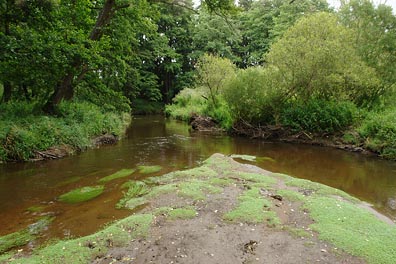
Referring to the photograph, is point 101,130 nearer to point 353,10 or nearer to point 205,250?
point 205,250

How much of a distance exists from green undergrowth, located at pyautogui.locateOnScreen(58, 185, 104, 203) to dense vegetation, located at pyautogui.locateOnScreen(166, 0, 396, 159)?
11859mm

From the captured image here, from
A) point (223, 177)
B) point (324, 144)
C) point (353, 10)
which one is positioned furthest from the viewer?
point (353, 10)

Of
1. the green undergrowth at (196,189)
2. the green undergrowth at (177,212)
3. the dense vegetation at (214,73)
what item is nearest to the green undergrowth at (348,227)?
the green undergrowth at (196,189)

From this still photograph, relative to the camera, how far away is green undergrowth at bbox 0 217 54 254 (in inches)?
231

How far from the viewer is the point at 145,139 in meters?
20.6

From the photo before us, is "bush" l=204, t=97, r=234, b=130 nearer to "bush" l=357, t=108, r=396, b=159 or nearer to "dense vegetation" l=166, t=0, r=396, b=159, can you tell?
"dense vegetation" l=166, t=0, r=396, b=159

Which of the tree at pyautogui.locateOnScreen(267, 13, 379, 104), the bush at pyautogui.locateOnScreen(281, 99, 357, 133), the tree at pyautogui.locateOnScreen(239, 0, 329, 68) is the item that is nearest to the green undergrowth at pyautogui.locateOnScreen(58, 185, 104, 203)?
the bush at pyautogui.locateOnScreen(281, 99, 357, 133)

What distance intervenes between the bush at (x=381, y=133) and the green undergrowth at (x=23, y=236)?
49.5 feet

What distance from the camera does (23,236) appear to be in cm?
628

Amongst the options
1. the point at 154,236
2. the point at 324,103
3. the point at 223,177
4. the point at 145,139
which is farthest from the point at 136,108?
the point at 154,236

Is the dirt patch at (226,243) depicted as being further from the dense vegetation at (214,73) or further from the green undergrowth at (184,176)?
the dense vegetation at (214,73)

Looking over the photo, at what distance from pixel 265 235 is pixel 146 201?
3.34m

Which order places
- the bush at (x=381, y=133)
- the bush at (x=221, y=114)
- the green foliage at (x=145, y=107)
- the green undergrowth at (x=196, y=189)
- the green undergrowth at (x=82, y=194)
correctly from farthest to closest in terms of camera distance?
the green foliage at (x=145, y=107) → the bush at (x=221, y=114) → the bush at (x=381, y=133) → the green undergrowth at (x=82, y=194) → the green undergrowth at (x=196, y=189)

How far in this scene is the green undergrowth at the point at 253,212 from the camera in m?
6.60
